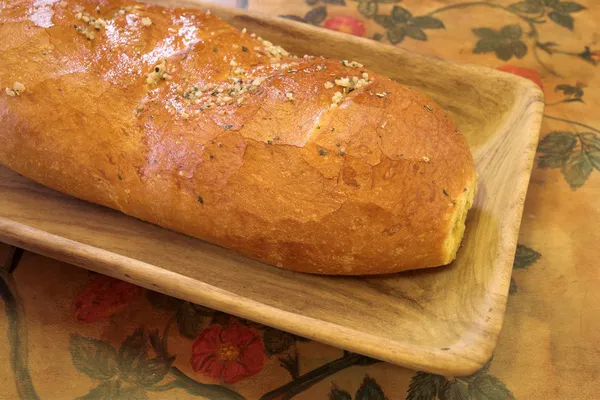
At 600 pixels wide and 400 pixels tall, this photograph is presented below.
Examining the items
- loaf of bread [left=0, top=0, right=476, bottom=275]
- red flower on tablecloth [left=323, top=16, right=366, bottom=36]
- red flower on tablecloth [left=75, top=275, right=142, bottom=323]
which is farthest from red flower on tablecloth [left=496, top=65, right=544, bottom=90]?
red flower on tablecloth [left=75, top=275, right=142, bottom=323]

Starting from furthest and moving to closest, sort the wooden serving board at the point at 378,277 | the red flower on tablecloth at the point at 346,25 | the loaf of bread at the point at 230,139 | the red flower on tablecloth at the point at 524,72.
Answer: the red flower on tablecloth at the point at 346,25 < the red flower on tablecloth at the point at 524,72 < the loaf of bread at the point at 230,139 < the wooden serving board at the point at 378,277

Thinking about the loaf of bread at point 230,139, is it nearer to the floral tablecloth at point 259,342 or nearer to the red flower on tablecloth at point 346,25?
the floral tablecloth at point 259,342

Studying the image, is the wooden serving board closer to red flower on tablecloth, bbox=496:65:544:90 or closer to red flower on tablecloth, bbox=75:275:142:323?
red flower on tablecloth, bbox=75:275:142:323

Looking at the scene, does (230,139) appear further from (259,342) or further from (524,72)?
(524,72)

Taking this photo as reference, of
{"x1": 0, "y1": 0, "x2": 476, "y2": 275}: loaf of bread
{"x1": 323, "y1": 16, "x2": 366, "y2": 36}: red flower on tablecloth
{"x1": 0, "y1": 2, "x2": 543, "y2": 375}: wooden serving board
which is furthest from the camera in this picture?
{"x1": 323, "y1": 16, "x2": 366, "y2": 36}: red flower on tablecloth

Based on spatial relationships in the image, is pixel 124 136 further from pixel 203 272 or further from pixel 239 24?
pixel 239 24

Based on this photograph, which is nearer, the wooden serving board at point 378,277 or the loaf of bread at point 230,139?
the wooden serving board at point 378,277

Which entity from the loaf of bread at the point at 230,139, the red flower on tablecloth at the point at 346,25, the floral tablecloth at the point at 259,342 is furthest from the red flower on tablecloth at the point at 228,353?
the red flower on tablecloth at the point at 346,25
